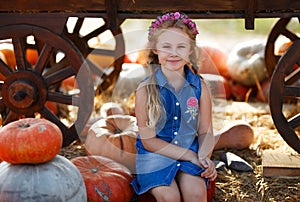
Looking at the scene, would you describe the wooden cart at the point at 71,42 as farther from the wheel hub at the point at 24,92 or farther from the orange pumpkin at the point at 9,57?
the orange pumpkin at the point at 9,57

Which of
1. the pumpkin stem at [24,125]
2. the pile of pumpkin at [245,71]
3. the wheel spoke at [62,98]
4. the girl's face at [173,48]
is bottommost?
the pile of pumpkin at [245,71]

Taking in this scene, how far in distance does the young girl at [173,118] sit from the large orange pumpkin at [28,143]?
585mm

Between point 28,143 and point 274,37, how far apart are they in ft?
9.64

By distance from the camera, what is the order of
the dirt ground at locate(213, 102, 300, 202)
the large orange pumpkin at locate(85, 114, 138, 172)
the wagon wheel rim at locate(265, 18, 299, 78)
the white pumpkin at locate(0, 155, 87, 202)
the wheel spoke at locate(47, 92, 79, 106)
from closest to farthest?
1. the white pumpkin at locate(0, 155, 87, 202)
2. the dirt ground at locate(213, 102, 300, 202)
3. the large orange pumpkin at locate(85, 114, 138, 172)
4. the wheel spoke at locate(47, 92, 79, 106)
5. the wagon wheel rim at locate(265, 18, 299, 78)

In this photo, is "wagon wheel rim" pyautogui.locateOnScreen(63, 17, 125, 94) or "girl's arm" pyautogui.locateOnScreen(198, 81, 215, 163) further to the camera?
"wagon wheel rim" pyautogui.locateOnScreen(63, 17, 125, 94)

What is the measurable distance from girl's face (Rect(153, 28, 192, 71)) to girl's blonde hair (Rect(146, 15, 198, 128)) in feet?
0.11

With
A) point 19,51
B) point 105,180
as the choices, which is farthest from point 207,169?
point 19,51

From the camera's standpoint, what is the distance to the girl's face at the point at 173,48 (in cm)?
333

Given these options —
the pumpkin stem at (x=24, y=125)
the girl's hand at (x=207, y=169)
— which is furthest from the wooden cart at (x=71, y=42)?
the pumpkin stem at (x=24, y=125)

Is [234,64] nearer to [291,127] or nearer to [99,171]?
[291,127]

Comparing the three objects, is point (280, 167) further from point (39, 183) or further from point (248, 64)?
point (248, 64)

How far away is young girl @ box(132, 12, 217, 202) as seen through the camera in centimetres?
328

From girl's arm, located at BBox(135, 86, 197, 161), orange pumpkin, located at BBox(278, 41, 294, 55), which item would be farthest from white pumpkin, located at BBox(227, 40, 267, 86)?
girl's arm, located at BBox(135, 86, 197, 161)

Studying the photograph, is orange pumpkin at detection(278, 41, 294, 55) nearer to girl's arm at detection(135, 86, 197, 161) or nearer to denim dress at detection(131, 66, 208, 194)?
denim dress at detection(131, 66, 208, 194)
